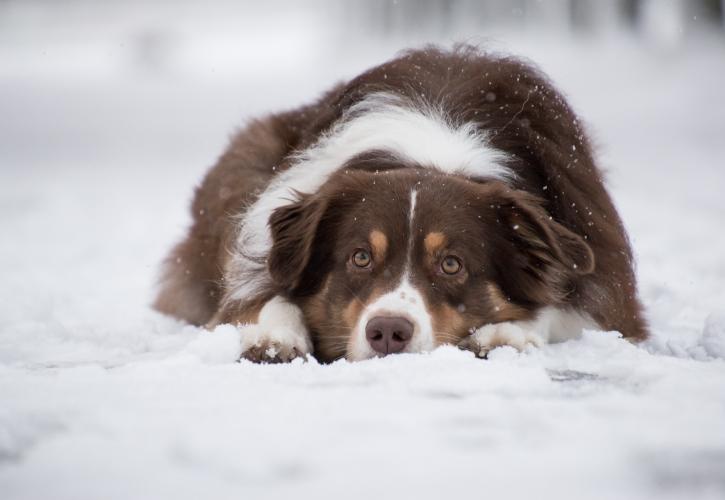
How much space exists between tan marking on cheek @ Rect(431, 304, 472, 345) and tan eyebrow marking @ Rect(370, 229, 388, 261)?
38 cm

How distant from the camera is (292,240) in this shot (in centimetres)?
464

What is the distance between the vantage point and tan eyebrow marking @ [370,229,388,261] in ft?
13.9

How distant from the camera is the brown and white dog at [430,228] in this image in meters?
4.21

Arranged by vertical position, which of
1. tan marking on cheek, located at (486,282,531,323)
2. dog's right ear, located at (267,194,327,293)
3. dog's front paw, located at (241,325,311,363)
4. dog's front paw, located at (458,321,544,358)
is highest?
dog's right ear, located at (267,194,327,293)

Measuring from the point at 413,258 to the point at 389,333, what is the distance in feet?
1.45

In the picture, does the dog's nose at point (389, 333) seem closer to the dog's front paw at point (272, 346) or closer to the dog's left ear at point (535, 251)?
the dog's front paw at point (272, 346)

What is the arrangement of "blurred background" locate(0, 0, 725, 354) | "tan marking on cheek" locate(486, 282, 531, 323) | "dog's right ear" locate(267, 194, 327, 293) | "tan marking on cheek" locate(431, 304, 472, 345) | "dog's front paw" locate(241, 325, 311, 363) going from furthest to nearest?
"blurred background" locate(0, 0, 725, 354), "dog's right ear" locate(267, 194, 327, 293), "tan marking on cheek" locate(486, 282, 531, 323), "dog's front paw" locate(241, 325, 311, 363), "tan marking on cheek" locate(431, 304, 472, 345)

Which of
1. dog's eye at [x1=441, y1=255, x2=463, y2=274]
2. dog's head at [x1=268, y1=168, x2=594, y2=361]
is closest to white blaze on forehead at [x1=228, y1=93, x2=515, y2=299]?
dog's head at [x1=268, y1=168, x2=594, y2=361]

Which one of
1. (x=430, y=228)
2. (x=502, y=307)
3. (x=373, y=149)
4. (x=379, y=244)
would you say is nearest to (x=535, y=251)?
(x=502, y=307)

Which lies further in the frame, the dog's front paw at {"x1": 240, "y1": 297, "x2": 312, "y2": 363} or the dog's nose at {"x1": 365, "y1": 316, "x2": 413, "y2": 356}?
the dog's front paw at {"x1": 240, "y1": 297, "x2": 312, "y2": 363}

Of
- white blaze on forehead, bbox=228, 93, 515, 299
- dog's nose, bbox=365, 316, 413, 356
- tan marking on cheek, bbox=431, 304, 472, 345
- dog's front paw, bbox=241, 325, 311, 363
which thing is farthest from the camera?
white blaze on forehead, bbox=228, 93, 515, 299

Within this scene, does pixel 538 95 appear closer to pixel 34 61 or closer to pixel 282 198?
pixel 282 198

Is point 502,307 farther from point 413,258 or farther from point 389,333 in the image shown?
point 389,333

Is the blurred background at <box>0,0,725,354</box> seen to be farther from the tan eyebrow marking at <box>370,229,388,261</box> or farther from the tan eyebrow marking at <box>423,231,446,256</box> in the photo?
the tan eyebrow marking at <box>370,229,388,261</box>
